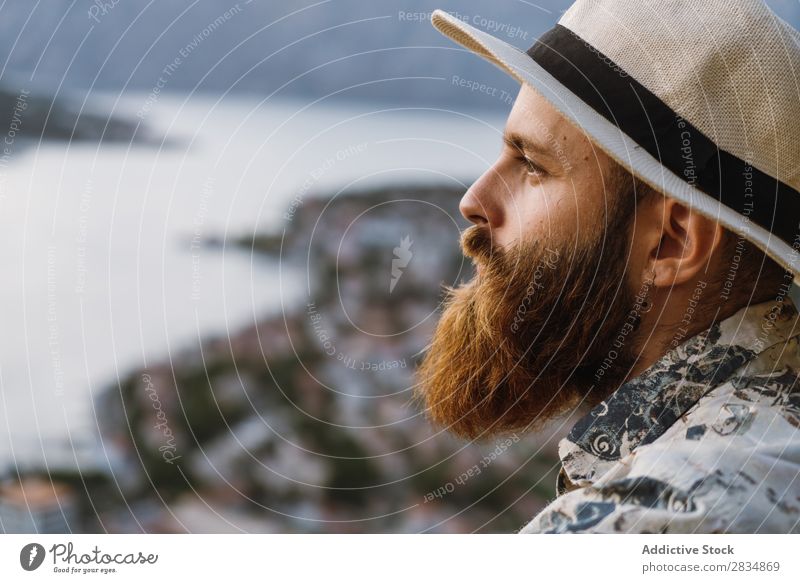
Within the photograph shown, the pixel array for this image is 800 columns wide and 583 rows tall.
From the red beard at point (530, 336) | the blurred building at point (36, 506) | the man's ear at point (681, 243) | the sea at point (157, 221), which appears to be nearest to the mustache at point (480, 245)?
the red beard at point (530, 336)

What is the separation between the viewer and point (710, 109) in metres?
0.60

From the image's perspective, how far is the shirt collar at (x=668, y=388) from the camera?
59cm

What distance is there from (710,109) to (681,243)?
10cm

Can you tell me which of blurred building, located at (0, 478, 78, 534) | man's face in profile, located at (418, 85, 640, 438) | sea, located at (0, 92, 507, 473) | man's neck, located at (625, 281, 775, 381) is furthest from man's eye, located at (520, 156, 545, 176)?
blurred building, located at (0, 478, 78, 534)

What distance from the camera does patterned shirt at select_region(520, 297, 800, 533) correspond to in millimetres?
517

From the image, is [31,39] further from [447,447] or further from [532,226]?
[447,447]

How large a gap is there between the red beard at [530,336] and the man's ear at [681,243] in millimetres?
30

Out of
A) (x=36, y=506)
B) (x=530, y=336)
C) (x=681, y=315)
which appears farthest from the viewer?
(x=36, y=506)

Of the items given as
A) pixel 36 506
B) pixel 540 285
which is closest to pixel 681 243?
pixel 540 285

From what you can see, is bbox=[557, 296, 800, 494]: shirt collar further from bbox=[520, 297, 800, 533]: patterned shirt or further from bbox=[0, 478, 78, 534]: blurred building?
bbox=[0, 478, 78, 534]: blurred building

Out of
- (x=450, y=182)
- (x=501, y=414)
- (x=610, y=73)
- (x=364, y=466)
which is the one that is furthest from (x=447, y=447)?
(x=610, y=73)

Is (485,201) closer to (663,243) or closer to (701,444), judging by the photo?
(663,243)

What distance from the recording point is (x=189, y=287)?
1060 millimetres
